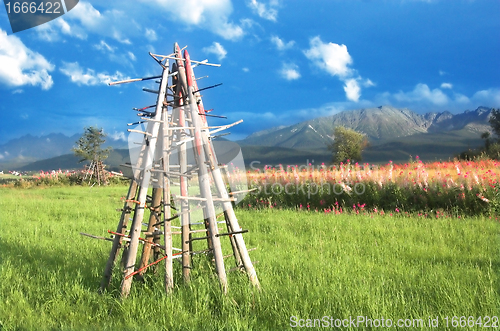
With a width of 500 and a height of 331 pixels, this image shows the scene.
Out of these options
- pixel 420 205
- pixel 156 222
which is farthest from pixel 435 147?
pixel 156 222

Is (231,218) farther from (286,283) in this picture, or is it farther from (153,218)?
(153,218)

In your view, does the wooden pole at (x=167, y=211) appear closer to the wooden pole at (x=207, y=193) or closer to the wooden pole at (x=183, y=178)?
the wooden pole at (x=183, y=178)

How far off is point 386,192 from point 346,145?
37829 millimetres

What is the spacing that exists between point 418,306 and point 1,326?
12.5 feet

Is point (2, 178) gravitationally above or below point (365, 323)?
above

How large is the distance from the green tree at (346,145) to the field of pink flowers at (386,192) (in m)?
34.2

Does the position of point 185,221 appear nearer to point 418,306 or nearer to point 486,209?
Result: point 418,306

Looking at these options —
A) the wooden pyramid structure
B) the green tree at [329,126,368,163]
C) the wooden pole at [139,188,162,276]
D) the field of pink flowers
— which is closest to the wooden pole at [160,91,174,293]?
the wooden pyramid structure

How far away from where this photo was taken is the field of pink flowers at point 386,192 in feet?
26.8

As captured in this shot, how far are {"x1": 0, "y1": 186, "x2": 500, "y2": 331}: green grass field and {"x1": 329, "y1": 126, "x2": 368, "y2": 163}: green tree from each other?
38.8 metres

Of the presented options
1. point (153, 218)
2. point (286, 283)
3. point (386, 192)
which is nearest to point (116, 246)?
point (153, 218)

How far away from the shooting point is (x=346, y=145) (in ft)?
150

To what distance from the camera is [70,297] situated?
11.8 ft

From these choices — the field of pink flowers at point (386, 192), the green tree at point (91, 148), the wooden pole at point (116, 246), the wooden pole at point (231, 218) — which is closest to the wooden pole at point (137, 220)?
the wooden pole at point (116, 246)
